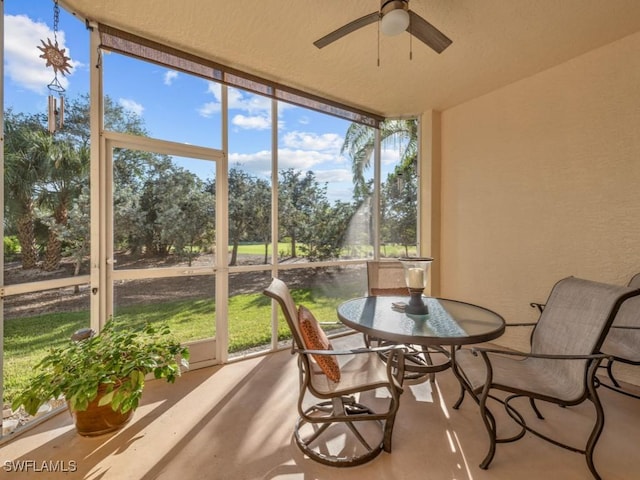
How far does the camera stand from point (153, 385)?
8.40 ft

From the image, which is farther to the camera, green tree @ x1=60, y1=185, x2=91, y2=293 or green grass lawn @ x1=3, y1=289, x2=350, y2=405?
green tree @ x1=60, y1=185, x2=91, y2=293

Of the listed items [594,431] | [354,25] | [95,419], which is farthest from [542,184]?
[95,419]

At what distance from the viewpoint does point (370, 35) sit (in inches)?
95.4

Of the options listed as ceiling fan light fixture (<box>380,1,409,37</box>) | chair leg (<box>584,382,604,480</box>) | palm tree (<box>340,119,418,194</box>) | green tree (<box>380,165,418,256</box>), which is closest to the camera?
chair leg (<box>584,382,604,480</box>)

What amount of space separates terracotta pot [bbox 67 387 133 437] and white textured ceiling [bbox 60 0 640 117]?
274 centimetres

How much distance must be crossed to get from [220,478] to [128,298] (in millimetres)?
1730

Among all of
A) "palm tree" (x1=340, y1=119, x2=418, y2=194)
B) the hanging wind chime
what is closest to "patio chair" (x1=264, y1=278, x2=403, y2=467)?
the hanging wind chime

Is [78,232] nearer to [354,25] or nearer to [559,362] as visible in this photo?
[354,25]

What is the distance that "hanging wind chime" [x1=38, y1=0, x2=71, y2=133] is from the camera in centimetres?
208

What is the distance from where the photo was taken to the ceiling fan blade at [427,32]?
1791mm

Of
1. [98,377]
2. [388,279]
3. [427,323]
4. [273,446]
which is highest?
[388,279]

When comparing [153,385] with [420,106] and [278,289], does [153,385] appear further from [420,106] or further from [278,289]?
[420,106]

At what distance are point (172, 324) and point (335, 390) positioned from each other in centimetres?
191

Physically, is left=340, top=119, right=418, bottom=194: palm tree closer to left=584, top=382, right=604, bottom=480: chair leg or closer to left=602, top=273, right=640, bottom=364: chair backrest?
left=602, top=273, right=640, bottom=364: chair backrest
